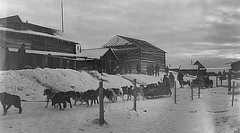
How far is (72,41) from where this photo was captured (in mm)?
41219

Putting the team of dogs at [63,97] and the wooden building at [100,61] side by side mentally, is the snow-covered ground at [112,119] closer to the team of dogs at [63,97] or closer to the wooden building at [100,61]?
the team of dogs at [63,97]

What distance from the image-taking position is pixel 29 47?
34.2 meters

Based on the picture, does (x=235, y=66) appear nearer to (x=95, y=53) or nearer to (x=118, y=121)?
(x=95, y=53)

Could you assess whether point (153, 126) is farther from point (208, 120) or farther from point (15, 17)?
point (15, 17)

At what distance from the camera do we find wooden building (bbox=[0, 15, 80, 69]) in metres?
28.0

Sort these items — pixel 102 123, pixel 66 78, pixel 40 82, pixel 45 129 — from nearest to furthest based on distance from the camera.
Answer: pixel 45 129 < pixel 102 123 < pixel 40 82 < pixel 66 78

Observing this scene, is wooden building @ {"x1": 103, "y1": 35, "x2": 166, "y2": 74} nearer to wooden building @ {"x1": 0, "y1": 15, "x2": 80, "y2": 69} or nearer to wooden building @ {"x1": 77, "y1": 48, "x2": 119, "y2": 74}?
wooden building @ {"x1": 77, "y1": 48, "x2": 119, "y2": 74}

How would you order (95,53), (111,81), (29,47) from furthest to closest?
(95,53), (29,47), (111,81)

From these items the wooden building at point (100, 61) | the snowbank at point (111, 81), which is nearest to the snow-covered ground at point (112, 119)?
the snowbank at point (111, 81)

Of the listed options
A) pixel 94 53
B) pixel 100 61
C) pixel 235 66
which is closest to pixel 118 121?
pixel 100 61

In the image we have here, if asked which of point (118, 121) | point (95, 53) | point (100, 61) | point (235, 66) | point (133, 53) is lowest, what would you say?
point (118, 121)

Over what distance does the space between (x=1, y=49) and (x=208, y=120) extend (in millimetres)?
20332

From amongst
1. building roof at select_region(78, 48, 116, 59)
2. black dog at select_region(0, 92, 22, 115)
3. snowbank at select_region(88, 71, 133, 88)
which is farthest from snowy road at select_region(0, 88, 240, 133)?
building roof at select_region(78, 48, 116, 59)

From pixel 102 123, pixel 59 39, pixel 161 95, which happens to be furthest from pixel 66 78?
pixel 59 39
